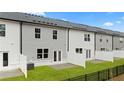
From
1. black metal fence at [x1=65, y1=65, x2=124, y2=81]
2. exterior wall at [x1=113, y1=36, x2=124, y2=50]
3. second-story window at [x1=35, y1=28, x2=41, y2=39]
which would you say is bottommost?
black metal fence at [x1=65, y1=65, x2=124, y2=81]

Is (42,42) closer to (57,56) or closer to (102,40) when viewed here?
(57,56)

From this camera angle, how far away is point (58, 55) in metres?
20.1

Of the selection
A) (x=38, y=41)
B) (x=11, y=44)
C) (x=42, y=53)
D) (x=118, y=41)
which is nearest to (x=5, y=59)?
(x=11, y=44)

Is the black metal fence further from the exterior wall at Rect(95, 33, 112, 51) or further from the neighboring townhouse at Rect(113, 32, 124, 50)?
the neighboring townhouse at Rect(113, 32, 124, 50)

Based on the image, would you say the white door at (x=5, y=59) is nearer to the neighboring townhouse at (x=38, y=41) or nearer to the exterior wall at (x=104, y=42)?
the neighboring townhouse at (x=38, y=41)

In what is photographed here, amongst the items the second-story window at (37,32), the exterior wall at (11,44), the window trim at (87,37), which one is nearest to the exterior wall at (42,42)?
the second-story window at (37,32)

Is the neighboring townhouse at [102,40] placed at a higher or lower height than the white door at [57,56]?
higher

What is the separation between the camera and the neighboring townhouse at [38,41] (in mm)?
15016

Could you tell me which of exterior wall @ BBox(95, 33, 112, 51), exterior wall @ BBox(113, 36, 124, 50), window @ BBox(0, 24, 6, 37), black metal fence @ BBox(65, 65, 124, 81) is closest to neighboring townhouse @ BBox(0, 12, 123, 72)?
window @ BBox(0, 24, 6, 37)

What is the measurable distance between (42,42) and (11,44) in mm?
4182

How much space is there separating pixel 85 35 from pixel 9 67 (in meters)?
14.7

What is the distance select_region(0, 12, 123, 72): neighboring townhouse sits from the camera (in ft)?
49.3

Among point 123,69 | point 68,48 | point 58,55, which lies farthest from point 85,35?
point 123,69
